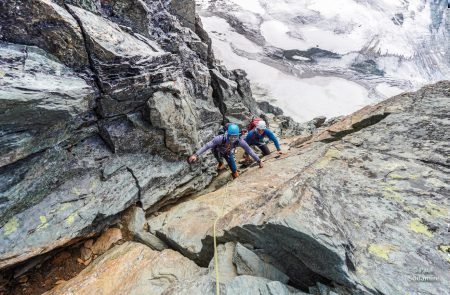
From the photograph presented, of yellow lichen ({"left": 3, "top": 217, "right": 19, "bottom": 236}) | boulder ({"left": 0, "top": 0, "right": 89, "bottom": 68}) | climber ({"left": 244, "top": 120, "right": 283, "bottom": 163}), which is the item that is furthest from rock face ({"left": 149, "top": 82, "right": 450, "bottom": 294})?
boulder ({"left": 0, "top": 0, "right": 89, "bottom": 68})

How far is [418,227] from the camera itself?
4109 mm

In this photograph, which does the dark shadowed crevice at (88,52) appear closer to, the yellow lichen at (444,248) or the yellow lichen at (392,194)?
the yellow lichen at (392,194)

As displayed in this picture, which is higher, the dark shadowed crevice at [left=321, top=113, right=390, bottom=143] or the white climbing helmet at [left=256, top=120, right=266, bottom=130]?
the dark shadowed crevice at [left=321, top=113, right=390, bottom=143]

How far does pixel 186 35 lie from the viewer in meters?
15.5

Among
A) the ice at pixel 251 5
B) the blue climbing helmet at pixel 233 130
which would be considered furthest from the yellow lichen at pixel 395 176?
the ice at pixel 251 5

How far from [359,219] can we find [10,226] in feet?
25.0

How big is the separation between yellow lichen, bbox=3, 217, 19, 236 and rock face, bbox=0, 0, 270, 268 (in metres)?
0.02

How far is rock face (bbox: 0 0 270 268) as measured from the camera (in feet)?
20.1

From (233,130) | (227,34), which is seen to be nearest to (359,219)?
(233,130)

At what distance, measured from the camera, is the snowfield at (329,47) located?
180 feet

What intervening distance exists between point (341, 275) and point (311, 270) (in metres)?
0.58

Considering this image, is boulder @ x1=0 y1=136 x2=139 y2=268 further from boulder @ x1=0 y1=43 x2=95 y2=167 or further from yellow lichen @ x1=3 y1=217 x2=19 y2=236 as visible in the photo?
boulder @ x1=0 y1=43 x2=95 y2=167

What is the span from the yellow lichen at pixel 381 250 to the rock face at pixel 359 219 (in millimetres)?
13

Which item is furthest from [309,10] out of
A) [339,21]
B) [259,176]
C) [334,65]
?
[259,176]
